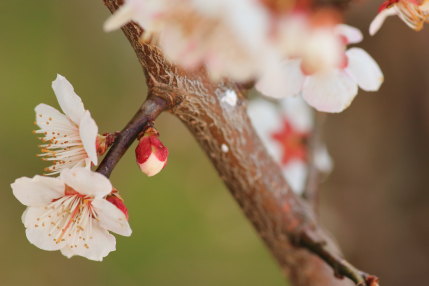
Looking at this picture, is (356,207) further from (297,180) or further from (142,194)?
(142,194)

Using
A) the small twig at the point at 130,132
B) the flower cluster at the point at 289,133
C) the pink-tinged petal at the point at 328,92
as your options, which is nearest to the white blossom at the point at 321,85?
the pink-tinged petal at the point at 328,92

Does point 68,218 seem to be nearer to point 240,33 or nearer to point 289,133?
point 240,33

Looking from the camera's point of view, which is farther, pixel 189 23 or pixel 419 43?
pixel 419 43

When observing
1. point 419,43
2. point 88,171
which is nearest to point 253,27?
point 88,171

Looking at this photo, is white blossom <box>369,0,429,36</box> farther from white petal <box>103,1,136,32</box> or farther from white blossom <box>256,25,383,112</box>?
white petal <box>103,1,136,32</box>

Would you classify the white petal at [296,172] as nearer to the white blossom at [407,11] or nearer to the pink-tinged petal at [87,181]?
the white blossom at [407,11]

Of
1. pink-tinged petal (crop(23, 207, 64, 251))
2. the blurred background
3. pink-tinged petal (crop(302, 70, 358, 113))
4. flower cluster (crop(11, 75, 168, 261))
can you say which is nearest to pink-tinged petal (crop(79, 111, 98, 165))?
flower cluster (crop(11, 75, 168, 261))
